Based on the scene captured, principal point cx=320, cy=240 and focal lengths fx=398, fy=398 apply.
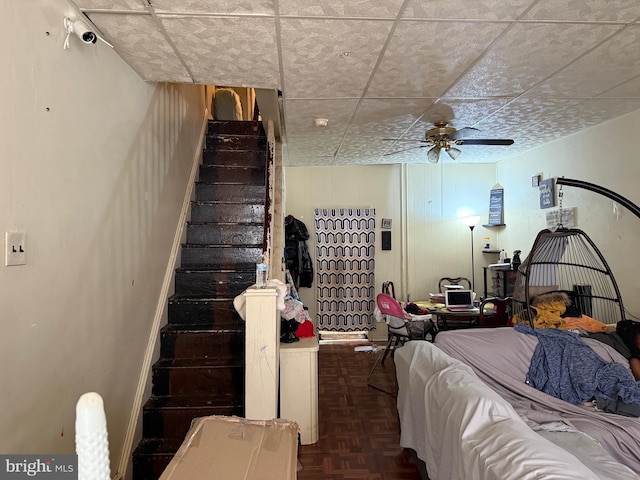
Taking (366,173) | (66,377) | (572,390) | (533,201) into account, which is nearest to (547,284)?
(572,390)

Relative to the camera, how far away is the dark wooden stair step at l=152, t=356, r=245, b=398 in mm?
2906

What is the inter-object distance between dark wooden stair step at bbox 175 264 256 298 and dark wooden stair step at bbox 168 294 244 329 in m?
0.19

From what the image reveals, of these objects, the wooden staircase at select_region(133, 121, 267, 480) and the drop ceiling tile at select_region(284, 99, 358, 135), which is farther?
the drop ceiling tile at select_region(284, 99, 358, 135)

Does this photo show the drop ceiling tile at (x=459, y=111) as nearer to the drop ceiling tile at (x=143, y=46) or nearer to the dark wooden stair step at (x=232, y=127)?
the dark wooden stair step at (x=232, y=127)

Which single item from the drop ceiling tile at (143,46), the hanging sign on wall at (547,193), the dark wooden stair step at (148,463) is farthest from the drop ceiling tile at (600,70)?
the dark wooden stair step at (148,463)

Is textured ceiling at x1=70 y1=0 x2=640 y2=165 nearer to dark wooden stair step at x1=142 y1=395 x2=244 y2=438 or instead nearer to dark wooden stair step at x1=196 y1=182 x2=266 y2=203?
dark wooden stair step at x1=196 y1=182 x2=266 y2=203

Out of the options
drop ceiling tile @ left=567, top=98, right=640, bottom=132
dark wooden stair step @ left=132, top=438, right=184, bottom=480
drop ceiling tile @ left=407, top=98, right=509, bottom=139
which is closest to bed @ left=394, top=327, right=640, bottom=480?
dark wooden stair step @ left=132, top=438, right=184, bottom=480

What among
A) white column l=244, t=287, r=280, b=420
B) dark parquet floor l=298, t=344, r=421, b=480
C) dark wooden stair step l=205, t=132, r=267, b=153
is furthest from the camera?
dark wooden stair step l=205, t=132, r=267, b=153

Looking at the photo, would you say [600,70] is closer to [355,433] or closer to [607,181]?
[607,181]

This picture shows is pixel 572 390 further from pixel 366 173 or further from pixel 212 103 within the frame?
pixel 212 103

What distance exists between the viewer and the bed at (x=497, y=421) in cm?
148

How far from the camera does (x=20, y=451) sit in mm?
1522

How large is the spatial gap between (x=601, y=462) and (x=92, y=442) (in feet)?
7.74

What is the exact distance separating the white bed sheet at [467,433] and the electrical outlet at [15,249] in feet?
6.35
